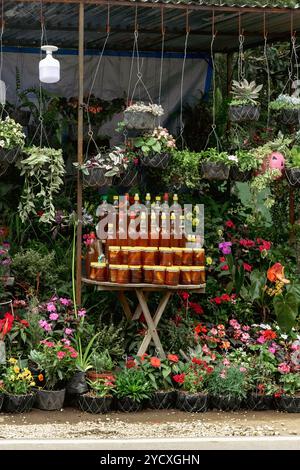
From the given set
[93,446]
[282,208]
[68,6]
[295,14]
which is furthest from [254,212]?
[93,446]

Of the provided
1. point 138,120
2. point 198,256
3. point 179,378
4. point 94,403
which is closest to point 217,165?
point 138,120

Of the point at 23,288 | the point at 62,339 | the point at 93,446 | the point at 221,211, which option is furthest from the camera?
the point at 221,211

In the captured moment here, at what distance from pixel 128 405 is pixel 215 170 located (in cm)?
257

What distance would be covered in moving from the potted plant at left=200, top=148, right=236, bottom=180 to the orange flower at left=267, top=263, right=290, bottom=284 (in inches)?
41.8

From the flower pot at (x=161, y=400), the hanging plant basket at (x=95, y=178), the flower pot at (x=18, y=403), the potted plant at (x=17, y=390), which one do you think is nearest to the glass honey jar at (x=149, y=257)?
the hanging plant basket at (x=95, y=178)

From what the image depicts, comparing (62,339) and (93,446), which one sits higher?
(62,339)

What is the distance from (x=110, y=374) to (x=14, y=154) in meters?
2.27

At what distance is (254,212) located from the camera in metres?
11.3

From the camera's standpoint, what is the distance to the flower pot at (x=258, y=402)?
8.48 meters

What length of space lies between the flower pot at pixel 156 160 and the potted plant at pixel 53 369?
6.72 feet

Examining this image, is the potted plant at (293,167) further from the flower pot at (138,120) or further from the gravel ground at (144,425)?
the gravel ground at (144,425)

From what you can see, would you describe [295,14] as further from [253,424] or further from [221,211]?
[253,424]

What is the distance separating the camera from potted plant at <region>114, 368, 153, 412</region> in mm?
8289

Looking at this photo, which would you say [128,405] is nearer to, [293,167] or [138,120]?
[138,120]
